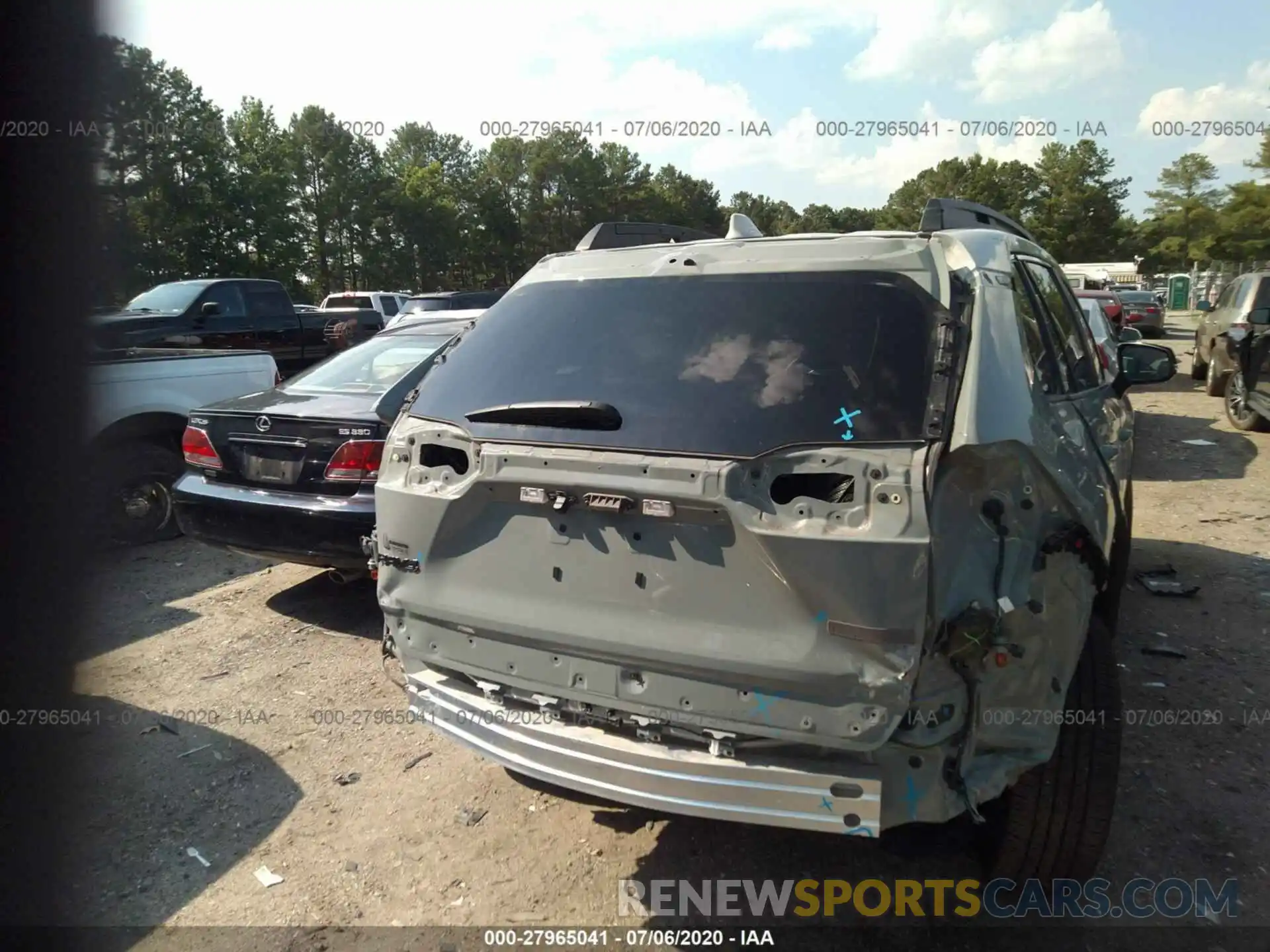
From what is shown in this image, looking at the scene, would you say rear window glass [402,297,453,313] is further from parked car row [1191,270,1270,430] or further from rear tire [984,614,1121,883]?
rear tire [984,614,1121,883]

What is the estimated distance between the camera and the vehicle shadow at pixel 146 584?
5414 millimetres

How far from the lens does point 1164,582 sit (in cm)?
575

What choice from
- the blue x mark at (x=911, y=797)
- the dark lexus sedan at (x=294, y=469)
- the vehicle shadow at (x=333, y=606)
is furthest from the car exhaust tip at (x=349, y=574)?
the blue x mark at (x=911, y=797)

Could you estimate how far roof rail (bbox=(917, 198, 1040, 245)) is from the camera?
3.51 m

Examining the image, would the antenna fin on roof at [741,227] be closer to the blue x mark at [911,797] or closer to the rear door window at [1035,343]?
the rear door window at [1035,343]

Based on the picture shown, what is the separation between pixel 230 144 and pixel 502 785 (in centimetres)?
3771

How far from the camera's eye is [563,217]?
5353 centimetres

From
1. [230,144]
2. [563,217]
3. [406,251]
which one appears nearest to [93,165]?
[230,144]

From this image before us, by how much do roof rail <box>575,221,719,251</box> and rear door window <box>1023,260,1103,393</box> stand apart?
4.59 feet

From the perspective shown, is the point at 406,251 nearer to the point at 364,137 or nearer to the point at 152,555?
the point at 364,137

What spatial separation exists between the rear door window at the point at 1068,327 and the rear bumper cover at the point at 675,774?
78.6 inches

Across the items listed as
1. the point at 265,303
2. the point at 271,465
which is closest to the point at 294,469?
the point at 271,465

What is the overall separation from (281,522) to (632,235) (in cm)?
255

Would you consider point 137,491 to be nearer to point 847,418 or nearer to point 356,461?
point 356,461
